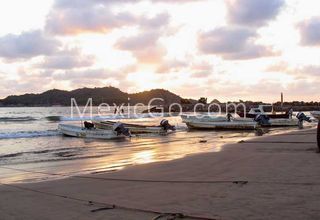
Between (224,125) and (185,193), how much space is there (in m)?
34.6

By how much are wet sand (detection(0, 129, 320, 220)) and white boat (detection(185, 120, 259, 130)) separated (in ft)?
93.1

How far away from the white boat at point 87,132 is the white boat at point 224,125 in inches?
505

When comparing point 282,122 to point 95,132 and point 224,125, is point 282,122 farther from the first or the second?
point 95,132

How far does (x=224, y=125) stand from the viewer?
141 feet

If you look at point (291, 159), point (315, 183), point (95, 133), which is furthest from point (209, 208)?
point (95, 133)

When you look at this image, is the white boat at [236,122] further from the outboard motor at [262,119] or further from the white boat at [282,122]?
the outboard motor at [262,119]

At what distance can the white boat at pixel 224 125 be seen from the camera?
136ft

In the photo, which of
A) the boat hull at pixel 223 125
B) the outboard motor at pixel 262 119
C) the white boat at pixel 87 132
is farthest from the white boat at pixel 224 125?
the white boat at pixel 87 132

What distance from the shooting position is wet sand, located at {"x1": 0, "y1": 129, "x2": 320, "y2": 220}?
7.12 metres

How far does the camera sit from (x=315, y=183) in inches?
347

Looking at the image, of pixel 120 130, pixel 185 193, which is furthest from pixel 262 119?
pixel 185 193

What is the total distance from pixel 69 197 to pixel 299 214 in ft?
15.8

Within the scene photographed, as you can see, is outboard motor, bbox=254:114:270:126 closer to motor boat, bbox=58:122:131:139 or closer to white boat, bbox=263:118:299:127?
white boat, bbox=263:118:299:127

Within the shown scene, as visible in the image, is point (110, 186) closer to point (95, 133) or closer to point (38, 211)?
point (38, 211)
